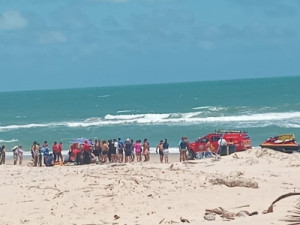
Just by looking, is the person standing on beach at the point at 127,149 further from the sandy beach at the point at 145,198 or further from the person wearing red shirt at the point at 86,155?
the sandy beach at the point at 145,198

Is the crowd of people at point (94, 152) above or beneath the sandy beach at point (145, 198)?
above

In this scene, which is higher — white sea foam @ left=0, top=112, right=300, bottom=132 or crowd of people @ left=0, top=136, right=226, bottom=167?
white sea foam @ left=0, top=112, right=300, bottom=132

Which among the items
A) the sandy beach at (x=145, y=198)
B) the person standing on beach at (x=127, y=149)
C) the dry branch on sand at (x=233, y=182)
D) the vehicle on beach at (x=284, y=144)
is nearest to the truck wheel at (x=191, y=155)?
the person standing on beach at (x=127, y=149)

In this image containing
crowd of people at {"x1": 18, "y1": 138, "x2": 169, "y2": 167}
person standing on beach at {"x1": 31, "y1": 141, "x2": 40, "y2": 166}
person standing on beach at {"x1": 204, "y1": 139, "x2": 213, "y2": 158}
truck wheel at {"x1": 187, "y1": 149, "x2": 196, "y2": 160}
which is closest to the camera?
crowd of people at {"x1": 18, "y1": 138, "x2": 169, "y2": 167}

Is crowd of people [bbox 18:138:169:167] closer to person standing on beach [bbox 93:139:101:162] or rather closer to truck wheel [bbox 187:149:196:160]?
person standing on beach [bbox 93:139:101:162]

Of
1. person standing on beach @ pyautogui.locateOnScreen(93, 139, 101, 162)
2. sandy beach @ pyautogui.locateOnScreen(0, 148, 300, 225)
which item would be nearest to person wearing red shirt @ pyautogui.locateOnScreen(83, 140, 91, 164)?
person standing on beach @ pyautogui.locateOnScreen(93, 139, 101, 162)

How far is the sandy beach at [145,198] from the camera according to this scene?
1280 cm

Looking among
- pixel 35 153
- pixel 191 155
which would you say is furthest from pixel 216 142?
pixel 35 153

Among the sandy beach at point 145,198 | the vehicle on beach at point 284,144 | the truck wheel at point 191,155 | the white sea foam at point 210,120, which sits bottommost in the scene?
the sandy beach at point 145,198

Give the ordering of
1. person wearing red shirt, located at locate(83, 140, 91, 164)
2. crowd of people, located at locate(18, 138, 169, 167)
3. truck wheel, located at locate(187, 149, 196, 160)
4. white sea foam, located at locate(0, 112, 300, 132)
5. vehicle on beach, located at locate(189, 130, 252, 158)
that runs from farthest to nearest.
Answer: white sea foam, located at locate(0, 112, 300, 132) → vehicle on beach, located at locate(189, 130, 252, 158) → truck wheel, located at locate(187, 149, 196, 160) → crowd of people, located at locate(18, 138, 169, 167) → person wearing red shirt, located at locate(83, 140, 91, 164)

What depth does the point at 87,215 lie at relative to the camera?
44.0 ft

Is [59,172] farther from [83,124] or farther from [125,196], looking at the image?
[83,124]

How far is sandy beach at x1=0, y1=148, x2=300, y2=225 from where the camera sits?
12.8m

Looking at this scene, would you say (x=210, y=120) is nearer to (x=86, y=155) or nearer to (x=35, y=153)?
(x=86, y=155)
